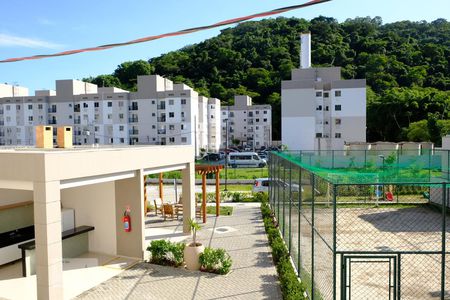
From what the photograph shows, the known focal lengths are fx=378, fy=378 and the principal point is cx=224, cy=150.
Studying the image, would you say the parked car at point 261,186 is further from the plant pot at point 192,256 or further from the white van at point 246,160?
the white van at point 246,160

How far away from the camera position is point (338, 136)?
56594 millimetres

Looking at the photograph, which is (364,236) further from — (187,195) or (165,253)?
(165,253)

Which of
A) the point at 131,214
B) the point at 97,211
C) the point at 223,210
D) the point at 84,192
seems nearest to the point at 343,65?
the point at 223,210

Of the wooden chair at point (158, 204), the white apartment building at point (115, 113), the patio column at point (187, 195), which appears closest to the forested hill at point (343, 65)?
the white apartment building at point (115, 113)

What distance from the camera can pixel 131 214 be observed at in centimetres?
1197

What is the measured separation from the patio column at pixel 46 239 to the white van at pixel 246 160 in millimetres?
39089

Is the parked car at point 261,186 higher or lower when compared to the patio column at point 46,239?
lower

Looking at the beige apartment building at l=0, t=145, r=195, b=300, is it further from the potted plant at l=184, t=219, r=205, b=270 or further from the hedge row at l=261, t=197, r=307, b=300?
the hedge row at l=261, t=197, r=307, b=300

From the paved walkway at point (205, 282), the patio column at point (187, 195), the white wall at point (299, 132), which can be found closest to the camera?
the paved walkway at point (205, 282)

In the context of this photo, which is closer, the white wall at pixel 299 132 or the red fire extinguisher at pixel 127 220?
the red fire extinguisher at pixel 127 220

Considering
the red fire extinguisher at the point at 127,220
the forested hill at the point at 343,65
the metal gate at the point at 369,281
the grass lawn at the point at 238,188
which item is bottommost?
the grass lawn at the point at 238,188

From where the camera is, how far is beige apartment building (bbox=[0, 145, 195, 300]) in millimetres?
8414

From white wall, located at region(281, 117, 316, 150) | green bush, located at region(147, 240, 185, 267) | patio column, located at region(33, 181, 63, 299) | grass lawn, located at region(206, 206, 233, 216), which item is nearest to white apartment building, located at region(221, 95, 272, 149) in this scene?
white wall, located at region(281, 117, 316, 150)

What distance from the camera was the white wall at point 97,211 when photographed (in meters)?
12.5
